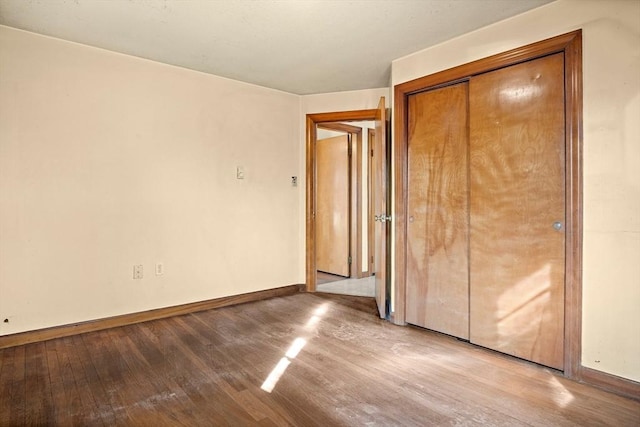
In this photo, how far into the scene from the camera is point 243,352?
2.38m

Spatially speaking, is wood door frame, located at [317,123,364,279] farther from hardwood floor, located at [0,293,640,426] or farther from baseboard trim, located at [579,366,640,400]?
baseboard trim, located at [579,366,640,400]

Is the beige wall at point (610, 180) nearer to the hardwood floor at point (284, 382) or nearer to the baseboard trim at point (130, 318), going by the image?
the hardwood floor at point (284, 382)

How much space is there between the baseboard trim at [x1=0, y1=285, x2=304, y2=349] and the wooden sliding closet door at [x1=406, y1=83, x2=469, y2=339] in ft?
5.28

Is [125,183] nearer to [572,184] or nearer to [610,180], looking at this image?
[572,184]

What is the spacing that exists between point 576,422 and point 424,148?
1.94 metres

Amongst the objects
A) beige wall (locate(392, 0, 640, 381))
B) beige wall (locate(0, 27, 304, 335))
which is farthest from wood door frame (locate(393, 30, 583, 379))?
beige wall (locate(0, 27, 304, 335))

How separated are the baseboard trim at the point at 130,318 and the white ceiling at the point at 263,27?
7.15 ft

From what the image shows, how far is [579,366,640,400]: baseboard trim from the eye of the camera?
1.82m

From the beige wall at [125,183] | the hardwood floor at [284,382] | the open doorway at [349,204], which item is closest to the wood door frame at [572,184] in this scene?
the hardwood floor at [284,382]

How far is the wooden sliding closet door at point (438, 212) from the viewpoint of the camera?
2.60 metres

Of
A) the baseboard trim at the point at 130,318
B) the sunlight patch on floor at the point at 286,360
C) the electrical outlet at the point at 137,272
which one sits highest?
the electrical outlet at the point at 137,272

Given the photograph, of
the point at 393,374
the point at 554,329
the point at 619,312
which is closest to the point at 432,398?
the point at 393,374

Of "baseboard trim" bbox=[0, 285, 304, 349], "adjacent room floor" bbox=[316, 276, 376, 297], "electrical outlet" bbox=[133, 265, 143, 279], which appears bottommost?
"adjacent room floor" bbox=[316, 276, 376, 297]

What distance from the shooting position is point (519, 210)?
2273 millimetres
